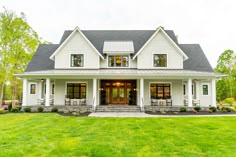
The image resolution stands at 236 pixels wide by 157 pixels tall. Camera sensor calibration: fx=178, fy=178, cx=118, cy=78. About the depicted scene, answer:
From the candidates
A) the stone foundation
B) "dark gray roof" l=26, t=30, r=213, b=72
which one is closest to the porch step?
the stone foundation

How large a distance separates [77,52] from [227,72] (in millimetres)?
28503

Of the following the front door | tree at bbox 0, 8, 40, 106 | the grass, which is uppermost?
tree at bbox 0, 8, 40, 106

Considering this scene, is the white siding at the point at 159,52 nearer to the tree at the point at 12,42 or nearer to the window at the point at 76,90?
the window at the point at 76,90

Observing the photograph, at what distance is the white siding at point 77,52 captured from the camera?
57.2 ft

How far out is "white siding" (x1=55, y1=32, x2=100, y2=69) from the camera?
17.4 m

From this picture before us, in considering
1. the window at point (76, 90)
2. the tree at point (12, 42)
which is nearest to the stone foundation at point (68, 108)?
the window at point (76, 90)

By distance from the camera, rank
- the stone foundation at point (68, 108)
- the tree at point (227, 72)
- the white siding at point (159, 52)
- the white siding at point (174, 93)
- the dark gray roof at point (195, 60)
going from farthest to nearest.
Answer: the tree at point (227, 72) → the dark gray roof at point (195, 60) → the white siding at point (159, 52) → the white siding at point (174, 93) → the stone foundation at point (68, 108)

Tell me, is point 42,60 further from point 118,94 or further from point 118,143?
point 118,143

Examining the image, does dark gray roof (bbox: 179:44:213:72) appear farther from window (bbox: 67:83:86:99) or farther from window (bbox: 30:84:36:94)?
window (bbox: 30:84:36:94)

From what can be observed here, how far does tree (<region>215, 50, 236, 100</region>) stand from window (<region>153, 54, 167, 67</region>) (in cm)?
2116

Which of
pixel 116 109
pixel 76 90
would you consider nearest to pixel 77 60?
pixel 76 90

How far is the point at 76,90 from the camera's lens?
685 inches

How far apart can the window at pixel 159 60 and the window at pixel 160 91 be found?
6.45ft

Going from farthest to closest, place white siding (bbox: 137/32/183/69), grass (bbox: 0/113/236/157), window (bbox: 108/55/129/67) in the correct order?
window (bbox: 108/55/129/67), white siding (bbox: 137/32/183/69), grass (bbox: 0/113/236/157)
